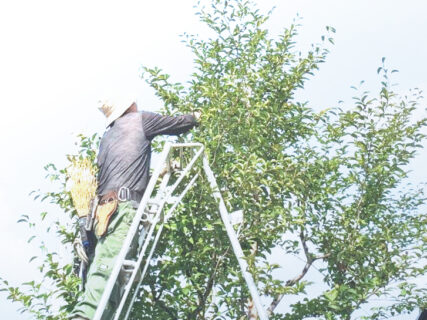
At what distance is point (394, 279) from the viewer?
666 centimetres

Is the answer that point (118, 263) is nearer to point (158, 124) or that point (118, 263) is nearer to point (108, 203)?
point (108, 203)

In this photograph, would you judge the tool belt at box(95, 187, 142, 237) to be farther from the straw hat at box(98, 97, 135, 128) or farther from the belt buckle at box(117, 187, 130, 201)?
the straw hat at box(98, 97, 135, 128)

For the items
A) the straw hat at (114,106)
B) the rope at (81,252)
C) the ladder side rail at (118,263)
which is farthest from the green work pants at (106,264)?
the straw hat at (114,106)

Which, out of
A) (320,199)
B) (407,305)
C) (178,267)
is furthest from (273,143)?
(407,305)

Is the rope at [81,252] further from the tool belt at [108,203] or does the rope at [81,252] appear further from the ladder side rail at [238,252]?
the ladder side rail at [238,252]

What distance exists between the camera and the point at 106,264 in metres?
4.48

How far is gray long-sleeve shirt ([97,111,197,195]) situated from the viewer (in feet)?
16.0

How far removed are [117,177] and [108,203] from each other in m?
0.22

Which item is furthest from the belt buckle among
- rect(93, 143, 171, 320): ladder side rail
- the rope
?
the rope

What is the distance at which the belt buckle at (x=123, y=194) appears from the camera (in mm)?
4762

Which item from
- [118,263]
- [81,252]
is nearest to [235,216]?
[81,252]

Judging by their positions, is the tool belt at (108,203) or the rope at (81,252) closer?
the tool belt at (108,203)

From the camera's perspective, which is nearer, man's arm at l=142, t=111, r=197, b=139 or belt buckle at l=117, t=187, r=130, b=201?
belt buckle at l=117, t=187, r=130, b=201

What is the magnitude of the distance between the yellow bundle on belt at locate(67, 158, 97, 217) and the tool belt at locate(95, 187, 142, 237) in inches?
9.8
